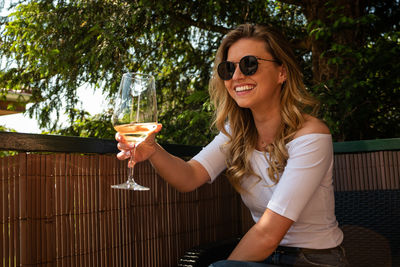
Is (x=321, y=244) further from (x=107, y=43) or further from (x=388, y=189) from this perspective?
(x=107, y=43)

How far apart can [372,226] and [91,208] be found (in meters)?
1.78

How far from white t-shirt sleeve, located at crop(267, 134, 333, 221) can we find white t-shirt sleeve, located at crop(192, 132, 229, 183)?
503 millimetres

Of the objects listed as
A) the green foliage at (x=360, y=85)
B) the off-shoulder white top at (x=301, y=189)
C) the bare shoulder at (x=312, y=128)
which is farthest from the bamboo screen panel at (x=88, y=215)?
the green foliage at (x=360, y=85)

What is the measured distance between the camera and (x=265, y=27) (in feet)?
7.55

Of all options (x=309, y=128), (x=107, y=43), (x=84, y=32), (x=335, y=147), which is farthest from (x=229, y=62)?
(x=84, y=32)

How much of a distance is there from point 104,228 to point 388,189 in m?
1.87

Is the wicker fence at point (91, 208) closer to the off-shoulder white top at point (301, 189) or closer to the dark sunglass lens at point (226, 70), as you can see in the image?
the off-shoulder white top at point (301, 189)

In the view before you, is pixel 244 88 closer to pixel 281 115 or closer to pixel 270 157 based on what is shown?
pixel 281 115

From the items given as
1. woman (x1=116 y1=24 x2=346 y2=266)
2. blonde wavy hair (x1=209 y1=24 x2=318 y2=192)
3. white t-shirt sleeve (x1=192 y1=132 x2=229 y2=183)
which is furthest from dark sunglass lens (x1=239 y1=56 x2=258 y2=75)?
white t-shirt sleeve (x1=192 y1=132 x2=229 y2=183)

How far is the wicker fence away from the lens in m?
1.77

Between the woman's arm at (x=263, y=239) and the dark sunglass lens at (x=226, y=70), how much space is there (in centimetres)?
79

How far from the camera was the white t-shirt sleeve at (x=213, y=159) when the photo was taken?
240 centimetres

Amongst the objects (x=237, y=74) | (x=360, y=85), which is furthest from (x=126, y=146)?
(x=360, y=85)

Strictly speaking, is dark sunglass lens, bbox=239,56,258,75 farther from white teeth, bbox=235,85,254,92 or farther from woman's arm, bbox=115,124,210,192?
woman's arm, bbox=115,124,210,192
